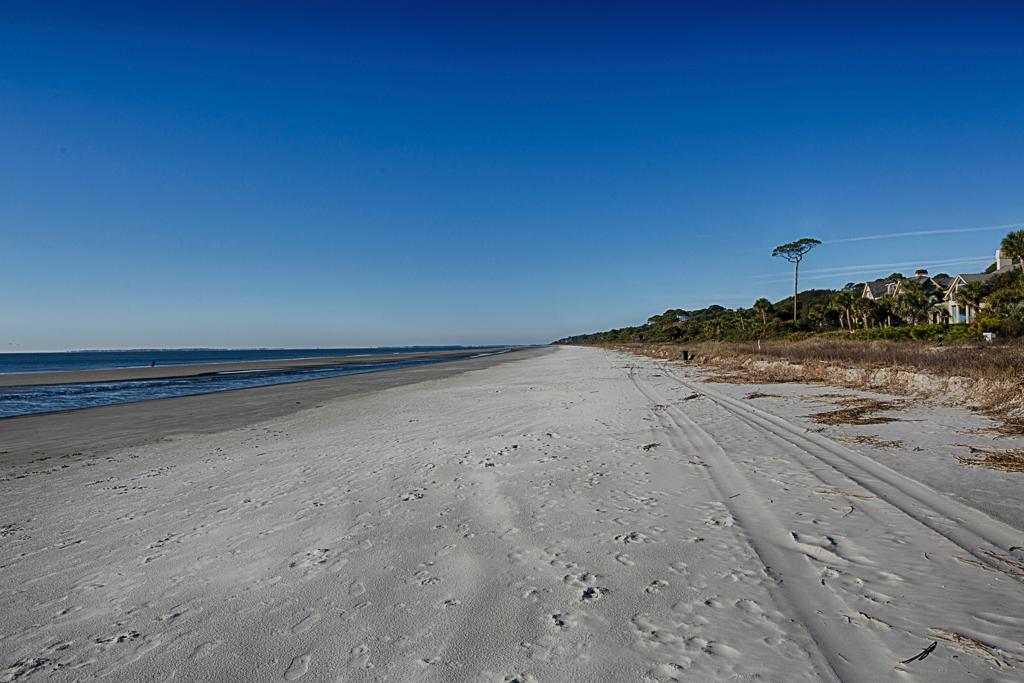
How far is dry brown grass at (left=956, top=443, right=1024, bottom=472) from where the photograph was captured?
20.4ft

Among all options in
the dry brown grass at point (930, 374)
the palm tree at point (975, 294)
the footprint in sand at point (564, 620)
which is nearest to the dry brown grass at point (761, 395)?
the dry brown grass at point (930, 374)

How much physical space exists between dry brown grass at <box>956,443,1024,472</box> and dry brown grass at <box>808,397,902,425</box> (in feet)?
8.35

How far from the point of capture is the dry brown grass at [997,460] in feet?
20.4

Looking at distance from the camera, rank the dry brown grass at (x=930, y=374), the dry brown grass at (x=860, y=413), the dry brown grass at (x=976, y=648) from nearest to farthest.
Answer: the dry brown grass at (x=976, y=648), the dry brown grass at (x=860, y=413), the dry brown grass at (x=930, y=374)

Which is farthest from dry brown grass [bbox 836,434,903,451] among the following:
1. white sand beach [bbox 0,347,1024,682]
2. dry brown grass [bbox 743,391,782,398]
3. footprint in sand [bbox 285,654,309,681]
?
footprint in sand [bbox 285,654,309,681]

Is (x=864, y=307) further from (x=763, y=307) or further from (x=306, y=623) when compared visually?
(x=306, y=623)

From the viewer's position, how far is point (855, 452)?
7504 mm

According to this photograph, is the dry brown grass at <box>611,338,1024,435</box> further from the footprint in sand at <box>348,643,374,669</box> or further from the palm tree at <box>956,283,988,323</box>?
the palm tree at <box>956,283,988,323</box>

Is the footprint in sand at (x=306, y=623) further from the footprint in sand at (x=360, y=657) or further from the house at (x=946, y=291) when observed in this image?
the house at (x=946, y=291)

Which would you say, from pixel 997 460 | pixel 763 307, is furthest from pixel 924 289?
pixel 997 460

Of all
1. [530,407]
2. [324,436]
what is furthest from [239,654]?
[530,407]

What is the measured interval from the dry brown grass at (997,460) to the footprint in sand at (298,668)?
797cm

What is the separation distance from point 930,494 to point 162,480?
32.2ft

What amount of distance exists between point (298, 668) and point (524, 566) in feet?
5.94
